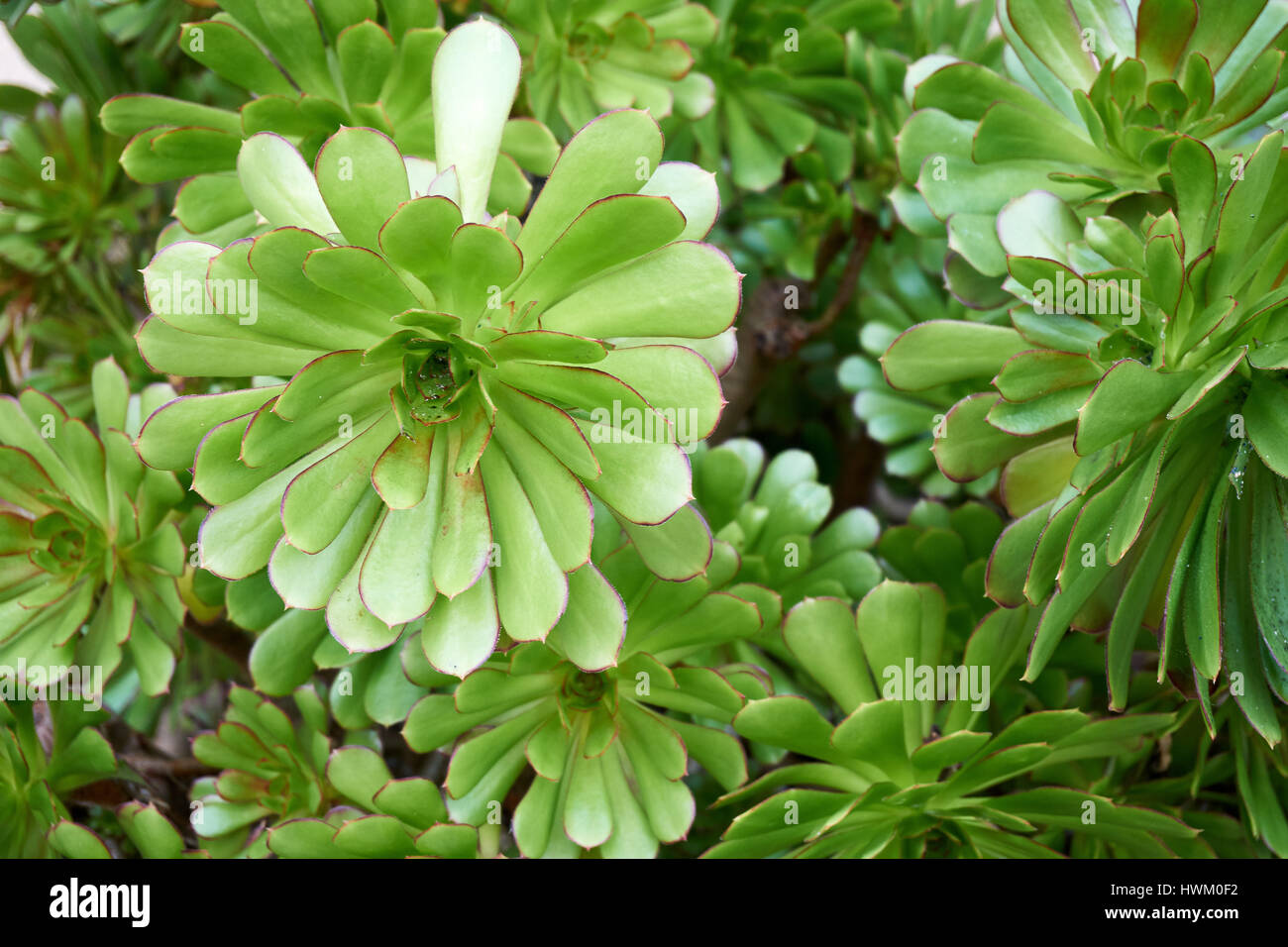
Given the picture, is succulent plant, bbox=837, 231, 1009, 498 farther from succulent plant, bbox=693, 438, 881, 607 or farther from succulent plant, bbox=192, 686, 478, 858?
succulent plant, bbox=192, 686, 478, 858

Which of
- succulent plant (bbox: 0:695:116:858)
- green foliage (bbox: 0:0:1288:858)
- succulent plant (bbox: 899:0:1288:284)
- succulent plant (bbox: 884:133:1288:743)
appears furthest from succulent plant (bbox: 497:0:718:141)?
succulent plant (bbox: 0:695:116:858)

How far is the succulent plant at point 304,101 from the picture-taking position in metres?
0.65

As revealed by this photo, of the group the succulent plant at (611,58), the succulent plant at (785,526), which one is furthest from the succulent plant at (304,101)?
the succulent plant at (785,526)

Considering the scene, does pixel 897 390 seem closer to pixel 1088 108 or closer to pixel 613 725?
pixel 1088 108

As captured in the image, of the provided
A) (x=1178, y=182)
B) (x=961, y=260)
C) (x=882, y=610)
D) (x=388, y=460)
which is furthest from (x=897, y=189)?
(x=388, y=460)

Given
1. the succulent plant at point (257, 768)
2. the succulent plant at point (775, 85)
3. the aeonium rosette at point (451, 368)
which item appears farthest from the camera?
the succulent plant at point (775, 85)

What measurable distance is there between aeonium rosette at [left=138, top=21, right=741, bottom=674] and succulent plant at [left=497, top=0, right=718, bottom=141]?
0.78 ft

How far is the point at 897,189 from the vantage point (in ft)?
2.45

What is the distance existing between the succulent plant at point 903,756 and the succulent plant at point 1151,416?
0.07 meters

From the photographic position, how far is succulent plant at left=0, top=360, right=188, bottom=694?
0.68 meters

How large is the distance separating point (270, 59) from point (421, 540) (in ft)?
1.38

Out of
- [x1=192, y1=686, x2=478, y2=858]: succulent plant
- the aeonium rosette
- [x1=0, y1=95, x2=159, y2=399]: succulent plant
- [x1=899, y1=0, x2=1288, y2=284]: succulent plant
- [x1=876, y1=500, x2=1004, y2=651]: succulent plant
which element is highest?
[x1=0, y1=95, x2=159, y2=399]: succulent plant

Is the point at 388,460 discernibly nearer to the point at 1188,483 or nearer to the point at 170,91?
the point at 1188,483

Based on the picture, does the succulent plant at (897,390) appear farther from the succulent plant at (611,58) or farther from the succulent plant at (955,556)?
the succulent plant at (611,58)
